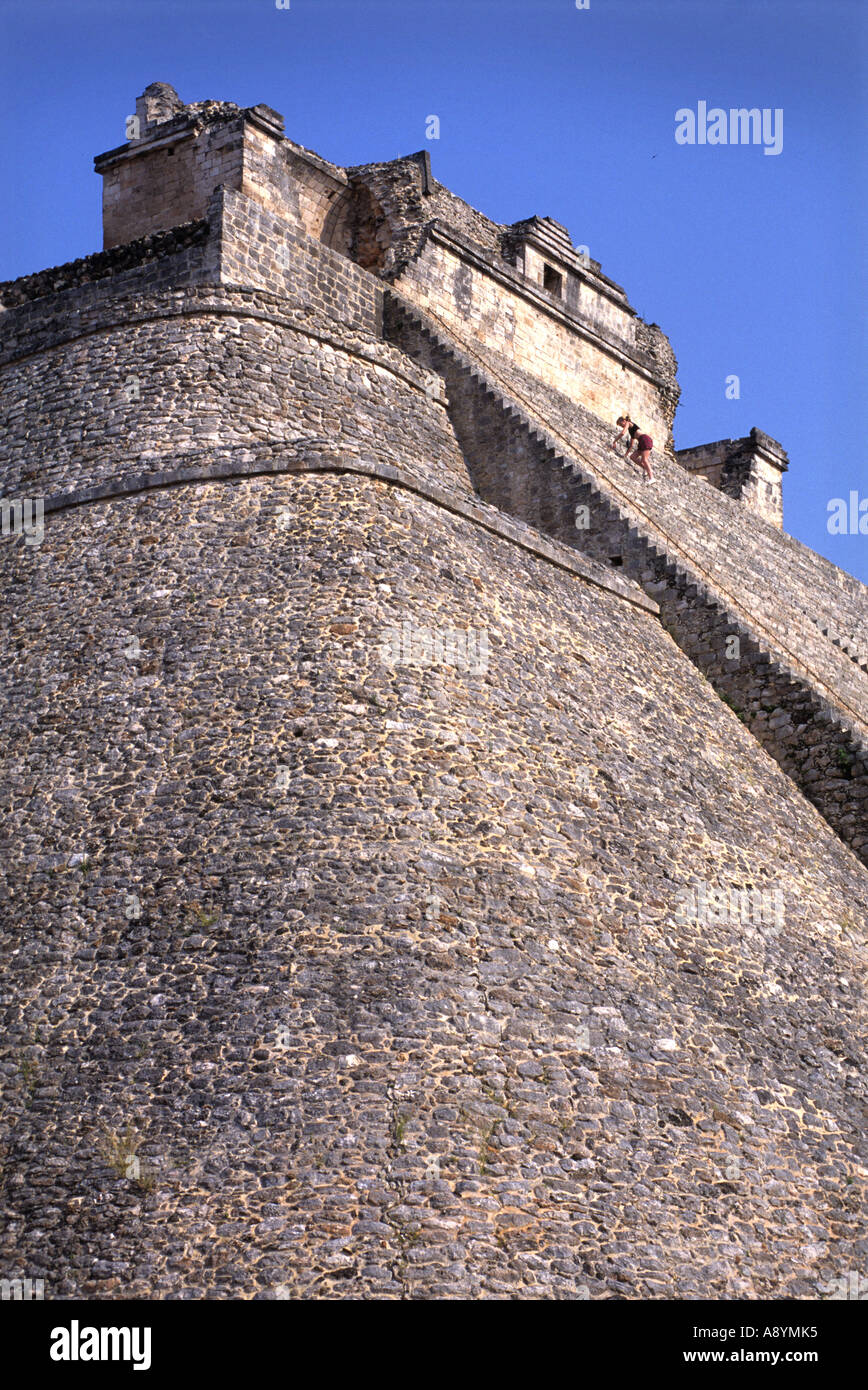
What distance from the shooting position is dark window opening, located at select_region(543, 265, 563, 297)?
82.9 ft

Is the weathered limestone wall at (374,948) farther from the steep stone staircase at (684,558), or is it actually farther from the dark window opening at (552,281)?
the dark window opening at (552,281)

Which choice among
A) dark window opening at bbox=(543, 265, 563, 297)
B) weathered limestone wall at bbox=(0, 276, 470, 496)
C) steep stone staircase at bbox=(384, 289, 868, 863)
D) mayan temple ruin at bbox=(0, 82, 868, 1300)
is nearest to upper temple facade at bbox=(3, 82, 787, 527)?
dark window opening at bbox=(543, 265, 563, 297)

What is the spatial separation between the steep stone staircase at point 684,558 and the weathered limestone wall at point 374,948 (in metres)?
1.49

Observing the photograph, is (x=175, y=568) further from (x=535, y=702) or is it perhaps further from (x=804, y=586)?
(x=804, y=586)

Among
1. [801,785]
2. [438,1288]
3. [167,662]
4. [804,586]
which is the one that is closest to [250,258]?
[167,662]

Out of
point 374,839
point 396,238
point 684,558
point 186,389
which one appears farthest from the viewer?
point 396,238

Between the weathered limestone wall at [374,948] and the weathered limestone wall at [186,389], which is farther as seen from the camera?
the weathered limestone wall at [186,389]

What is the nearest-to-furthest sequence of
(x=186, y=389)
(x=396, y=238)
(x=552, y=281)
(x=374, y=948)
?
(x=374, y=948) → (x=186, y=389) → (x=396, y=238) → (x=552, y=281)

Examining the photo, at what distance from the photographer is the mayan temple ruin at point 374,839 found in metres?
8.66

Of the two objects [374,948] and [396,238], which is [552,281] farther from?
[374,948]

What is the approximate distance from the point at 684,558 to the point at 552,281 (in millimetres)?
9011

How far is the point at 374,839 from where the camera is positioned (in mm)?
10445

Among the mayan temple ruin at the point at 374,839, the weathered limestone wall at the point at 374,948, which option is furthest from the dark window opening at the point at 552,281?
the weathered limestone wall at the point at 374,948

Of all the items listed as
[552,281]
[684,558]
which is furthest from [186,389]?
[552,281]
